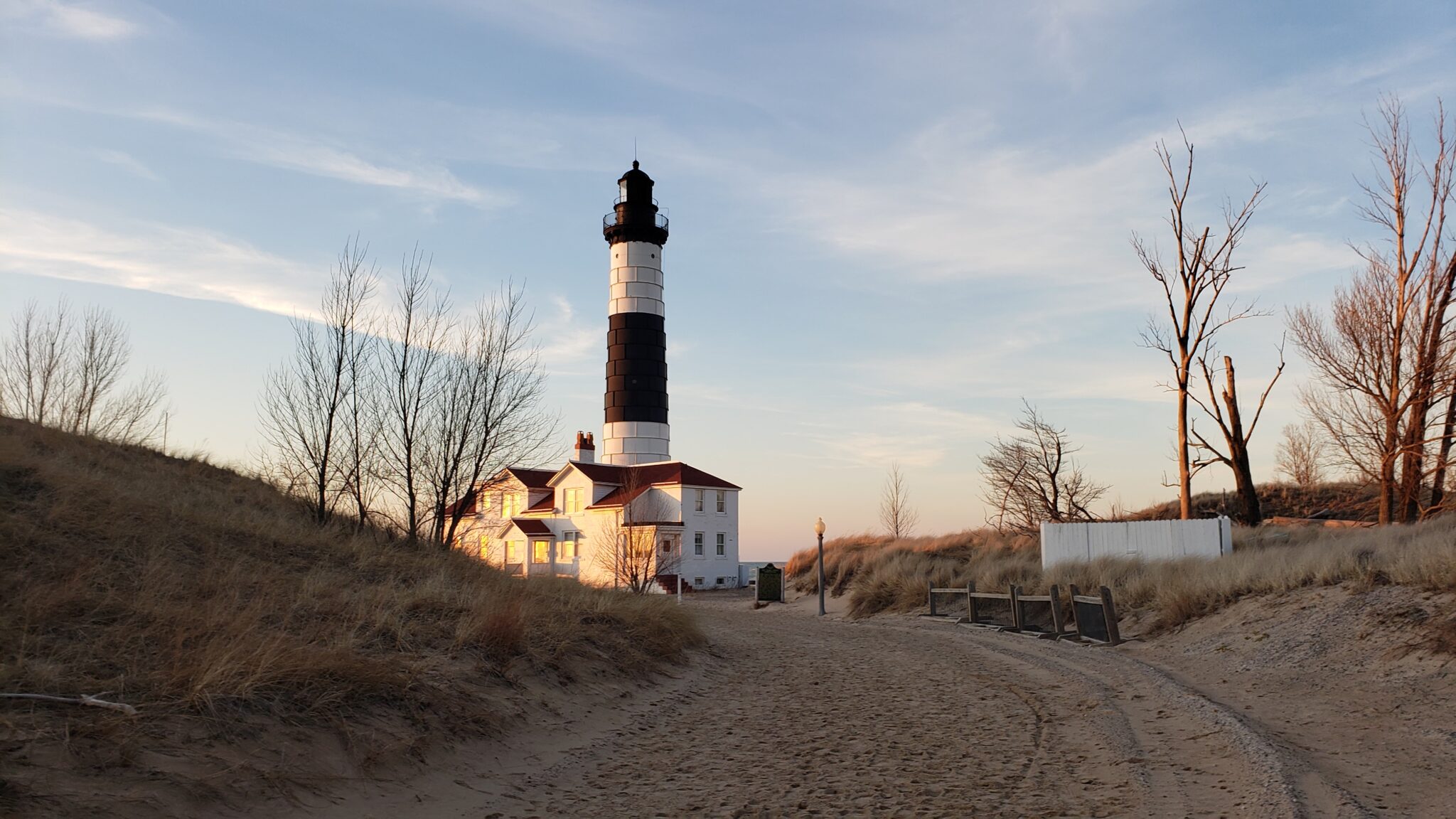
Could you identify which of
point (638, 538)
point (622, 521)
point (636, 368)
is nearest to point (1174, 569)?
point (638, 538)

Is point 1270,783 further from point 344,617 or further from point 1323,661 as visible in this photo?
point 344,617

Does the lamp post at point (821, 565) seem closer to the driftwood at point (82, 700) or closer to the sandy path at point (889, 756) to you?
the sandy path at point (889, 756)

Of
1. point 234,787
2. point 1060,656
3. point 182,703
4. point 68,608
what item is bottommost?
point 1060,656

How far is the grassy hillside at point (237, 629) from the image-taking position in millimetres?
6262

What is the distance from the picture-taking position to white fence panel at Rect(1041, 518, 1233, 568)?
22.5 metres

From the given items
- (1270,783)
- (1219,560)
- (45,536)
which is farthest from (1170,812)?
(1219,560)

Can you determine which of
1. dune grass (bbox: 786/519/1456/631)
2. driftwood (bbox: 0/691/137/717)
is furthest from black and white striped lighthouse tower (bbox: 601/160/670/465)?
driftwood (bbox: 0/691/137/717)

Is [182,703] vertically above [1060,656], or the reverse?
[182,703]

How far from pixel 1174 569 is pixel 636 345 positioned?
29.9m

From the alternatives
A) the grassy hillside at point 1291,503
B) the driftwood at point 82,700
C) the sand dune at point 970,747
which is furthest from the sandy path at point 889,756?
the grassy hillside at point 1291,503

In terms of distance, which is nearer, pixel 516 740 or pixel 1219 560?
pixel 516 740

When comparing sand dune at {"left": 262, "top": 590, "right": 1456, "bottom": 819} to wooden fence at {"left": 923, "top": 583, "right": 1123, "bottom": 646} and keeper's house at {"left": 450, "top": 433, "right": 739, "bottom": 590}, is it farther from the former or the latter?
keeper's house at {"left": 450, "top": 433, "right": 739, "bottom": 590}

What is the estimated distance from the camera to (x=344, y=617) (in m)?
9.72

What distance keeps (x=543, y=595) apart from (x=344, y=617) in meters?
4.79
